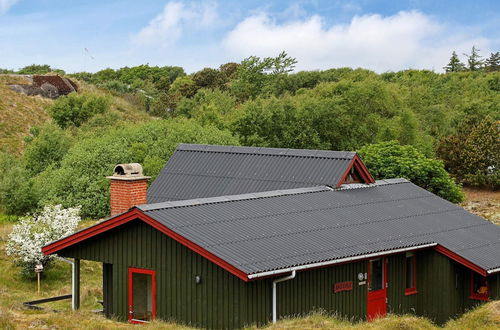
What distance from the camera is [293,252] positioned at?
16.9 m

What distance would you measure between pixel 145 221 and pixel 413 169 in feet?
82.4

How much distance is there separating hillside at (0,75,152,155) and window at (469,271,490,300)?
156ft

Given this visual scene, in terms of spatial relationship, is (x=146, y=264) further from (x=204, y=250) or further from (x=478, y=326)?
(x=478, y=326)

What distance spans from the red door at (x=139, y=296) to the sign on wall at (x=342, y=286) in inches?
167

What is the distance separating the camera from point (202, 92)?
275ft

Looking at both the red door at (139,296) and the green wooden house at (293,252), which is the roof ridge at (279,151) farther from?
the red door at (139,296)

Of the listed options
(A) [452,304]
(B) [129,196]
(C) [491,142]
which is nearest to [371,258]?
(A) [452,304]

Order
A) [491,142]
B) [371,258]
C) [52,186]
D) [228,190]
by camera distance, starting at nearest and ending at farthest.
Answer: [371,258] → [228,190] → [52,186] → [491,142]

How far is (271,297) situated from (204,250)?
74.9 inches

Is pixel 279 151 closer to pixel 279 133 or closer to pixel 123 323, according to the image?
pixel 123 323

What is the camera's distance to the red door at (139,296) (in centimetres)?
1775

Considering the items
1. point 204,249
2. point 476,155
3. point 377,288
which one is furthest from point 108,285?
point 476,155

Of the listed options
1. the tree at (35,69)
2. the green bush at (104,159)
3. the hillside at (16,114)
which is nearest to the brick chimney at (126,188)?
the green bush at (104,159)

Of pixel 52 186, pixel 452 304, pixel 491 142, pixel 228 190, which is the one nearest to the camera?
pixel 452 304
